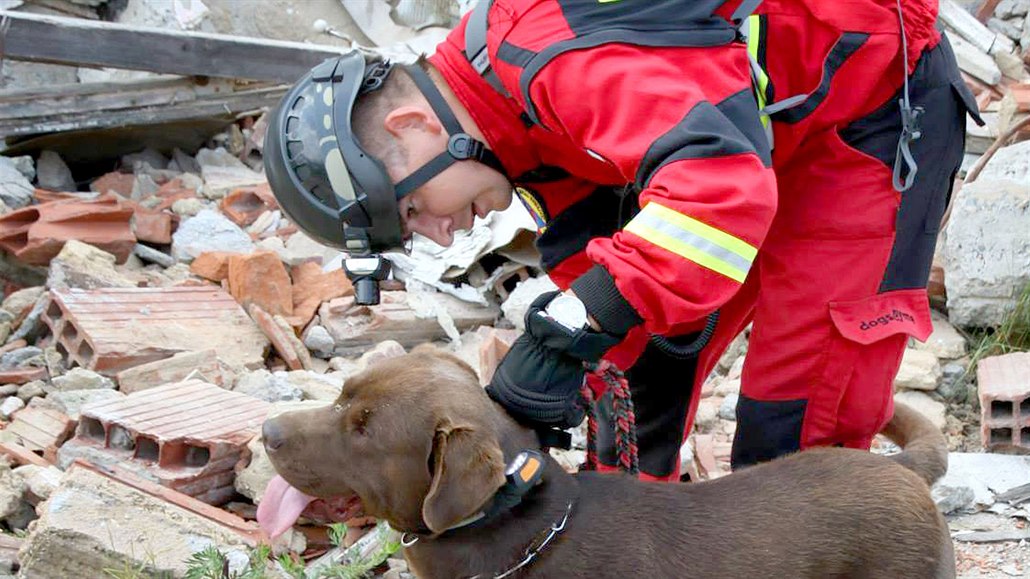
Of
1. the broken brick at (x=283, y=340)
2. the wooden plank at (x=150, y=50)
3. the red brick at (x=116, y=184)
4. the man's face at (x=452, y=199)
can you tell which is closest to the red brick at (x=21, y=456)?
the broken brick at (x=283, y=340)

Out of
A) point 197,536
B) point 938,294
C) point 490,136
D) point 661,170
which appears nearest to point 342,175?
point 490,136

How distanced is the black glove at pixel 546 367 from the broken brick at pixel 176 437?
61.6 inches

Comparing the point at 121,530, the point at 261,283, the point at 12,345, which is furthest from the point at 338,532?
the point at 261,283

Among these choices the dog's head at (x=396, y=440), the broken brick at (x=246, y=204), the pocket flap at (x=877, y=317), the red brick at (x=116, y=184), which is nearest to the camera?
the dog's head at (x=396, y=440)

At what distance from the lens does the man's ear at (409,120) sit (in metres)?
Answer: 3.17

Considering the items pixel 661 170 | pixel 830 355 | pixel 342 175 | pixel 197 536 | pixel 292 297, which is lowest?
pixel 292 297

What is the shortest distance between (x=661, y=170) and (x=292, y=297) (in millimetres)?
4069

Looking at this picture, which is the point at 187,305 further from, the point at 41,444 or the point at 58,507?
the point at 58,507

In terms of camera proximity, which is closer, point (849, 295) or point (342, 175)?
point (342, 175)

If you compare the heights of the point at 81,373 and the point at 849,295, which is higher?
the point at 849,295

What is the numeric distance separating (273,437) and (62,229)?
3875mm

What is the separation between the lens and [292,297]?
642 centimetres

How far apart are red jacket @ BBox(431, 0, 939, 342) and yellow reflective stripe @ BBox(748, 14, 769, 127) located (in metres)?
0.04

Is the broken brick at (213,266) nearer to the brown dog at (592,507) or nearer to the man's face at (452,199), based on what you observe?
the man's face at (452,199)
